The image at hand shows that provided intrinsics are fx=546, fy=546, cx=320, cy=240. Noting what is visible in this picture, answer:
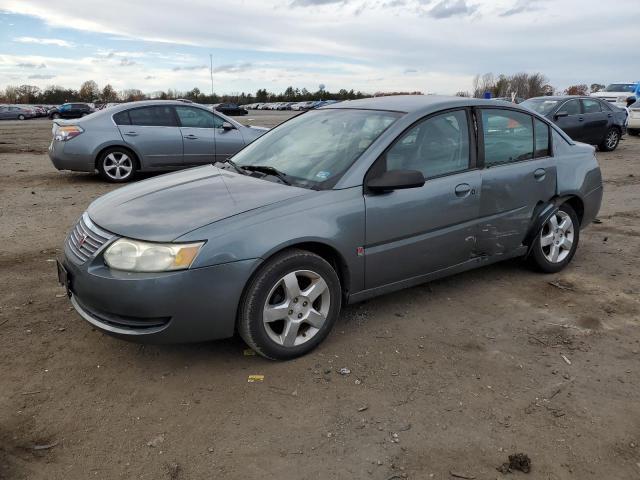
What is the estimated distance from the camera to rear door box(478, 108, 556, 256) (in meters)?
4.31

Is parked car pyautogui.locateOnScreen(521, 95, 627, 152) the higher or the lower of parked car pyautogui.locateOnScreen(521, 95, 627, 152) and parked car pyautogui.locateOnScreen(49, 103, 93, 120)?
the lower

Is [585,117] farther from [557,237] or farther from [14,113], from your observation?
[14,113]

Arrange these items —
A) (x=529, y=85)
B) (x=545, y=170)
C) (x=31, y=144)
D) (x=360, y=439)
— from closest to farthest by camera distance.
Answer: (x=360, y=439) < (x=545, y=170) < (x=31, y=144) < (x=529, y=85)

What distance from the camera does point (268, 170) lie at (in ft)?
13.1

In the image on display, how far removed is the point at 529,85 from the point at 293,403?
81570 mm

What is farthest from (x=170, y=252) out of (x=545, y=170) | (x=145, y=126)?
(x=145, y=126)

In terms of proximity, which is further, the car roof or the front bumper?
the car roof

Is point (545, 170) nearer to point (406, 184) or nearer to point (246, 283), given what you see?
point (406, 184)

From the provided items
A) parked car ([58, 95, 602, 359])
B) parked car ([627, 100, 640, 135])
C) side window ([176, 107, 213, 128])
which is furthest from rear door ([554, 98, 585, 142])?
parked car ([58, 95, 602, 359])

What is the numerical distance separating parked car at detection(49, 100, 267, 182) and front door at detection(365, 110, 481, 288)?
22.1ft

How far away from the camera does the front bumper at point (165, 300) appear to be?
9.79 ft

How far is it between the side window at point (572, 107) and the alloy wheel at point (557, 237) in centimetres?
1028

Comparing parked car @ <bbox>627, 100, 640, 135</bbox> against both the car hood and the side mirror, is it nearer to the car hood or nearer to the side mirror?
the side mirror

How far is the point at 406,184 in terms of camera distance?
3.54 m
